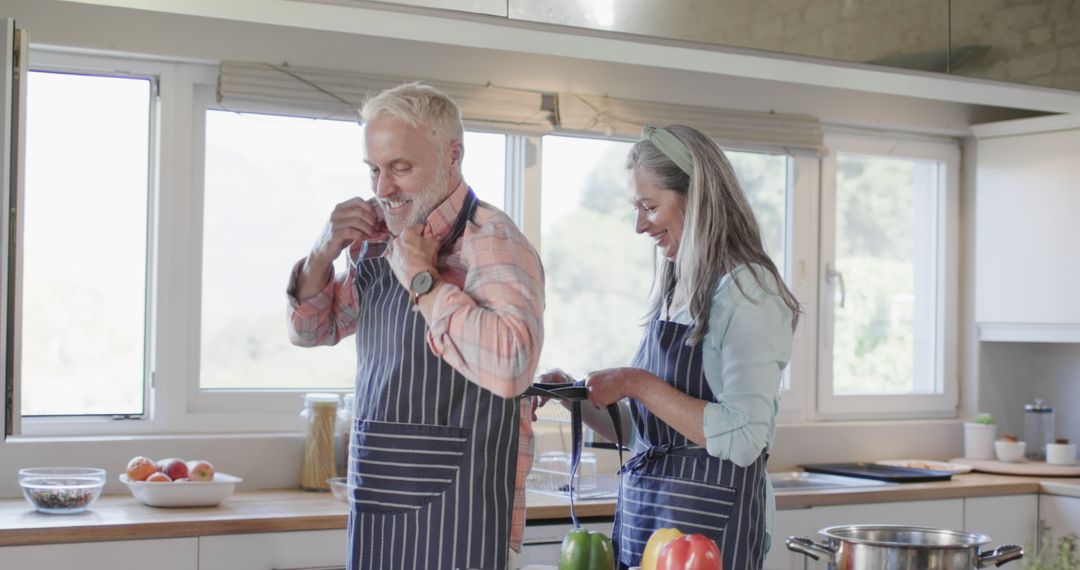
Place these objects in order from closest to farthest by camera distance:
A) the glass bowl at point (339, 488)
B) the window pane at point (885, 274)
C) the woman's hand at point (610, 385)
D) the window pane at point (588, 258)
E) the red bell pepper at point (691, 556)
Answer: the red bell pepper at point (691, 556) → the woman's hand at point (610, 385) → the glass bowl at point (339, 488) → the window pane at point (588, 258) → the window pane at point (885, 274)

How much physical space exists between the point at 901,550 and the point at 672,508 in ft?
2.18

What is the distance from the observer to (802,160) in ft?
13.9

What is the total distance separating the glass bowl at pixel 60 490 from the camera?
9.20ft

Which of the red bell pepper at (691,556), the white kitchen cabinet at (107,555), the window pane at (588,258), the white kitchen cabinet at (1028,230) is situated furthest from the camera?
the white kitchen cabinet at (1028,230)

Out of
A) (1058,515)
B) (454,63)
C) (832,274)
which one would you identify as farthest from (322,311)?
(1058,515)

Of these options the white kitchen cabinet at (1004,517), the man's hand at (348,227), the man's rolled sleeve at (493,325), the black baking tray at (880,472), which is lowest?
the white kitchen cabinet at (1004,517)

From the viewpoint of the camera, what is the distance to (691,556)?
144 cm

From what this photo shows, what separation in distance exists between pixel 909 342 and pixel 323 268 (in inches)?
122

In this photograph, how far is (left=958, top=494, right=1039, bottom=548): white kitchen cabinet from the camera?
3775 mm

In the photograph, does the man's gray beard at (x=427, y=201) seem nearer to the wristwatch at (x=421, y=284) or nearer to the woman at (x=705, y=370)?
the wristwatch at (x=421, y=284)

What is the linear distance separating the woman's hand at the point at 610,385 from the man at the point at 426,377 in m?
0.21

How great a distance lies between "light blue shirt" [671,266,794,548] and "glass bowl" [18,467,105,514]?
1567 mm

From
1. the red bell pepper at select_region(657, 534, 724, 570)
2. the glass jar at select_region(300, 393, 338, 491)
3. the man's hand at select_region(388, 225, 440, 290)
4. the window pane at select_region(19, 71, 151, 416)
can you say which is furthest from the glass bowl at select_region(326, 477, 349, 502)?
the red bell pepper at select_region(657, 534, 724, 570)

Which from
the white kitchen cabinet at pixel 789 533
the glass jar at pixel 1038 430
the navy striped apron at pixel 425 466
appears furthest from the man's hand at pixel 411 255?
the glass jar at pixel 1038 430
